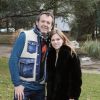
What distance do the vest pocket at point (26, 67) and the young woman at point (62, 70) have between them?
196 mm

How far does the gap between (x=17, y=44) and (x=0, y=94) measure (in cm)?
460

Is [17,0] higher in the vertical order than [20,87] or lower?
higher

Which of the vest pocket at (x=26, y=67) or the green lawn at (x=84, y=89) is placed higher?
the vest pocket at (x=26, y=67)

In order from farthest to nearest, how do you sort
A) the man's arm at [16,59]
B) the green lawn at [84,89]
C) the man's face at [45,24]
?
the green lawn at [84,89], the man's face at [45,24], the man's arm at [16,59]

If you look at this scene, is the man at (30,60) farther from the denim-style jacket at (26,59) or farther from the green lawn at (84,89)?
the green lawn at (84,89)

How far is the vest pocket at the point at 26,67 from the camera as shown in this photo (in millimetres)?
4133

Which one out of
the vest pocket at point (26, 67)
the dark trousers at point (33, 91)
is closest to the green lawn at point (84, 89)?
the dark trousers at point (33, 91)

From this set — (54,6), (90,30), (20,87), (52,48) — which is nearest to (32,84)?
(20,87)

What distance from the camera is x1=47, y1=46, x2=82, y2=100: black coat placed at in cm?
419

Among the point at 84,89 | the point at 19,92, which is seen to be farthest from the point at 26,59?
the point at 84,89

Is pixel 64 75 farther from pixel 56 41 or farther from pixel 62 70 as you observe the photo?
pixel 56 41

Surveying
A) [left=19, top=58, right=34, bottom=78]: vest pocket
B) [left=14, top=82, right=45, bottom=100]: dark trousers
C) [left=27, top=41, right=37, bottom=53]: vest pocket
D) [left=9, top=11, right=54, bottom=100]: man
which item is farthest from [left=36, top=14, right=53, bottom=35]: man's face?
[left=14, top=82, right=45, bottom=100]: dark trousers

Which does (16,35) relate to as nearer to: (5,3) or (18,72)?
(18,72)

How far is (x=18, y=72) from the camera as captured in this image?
4102 mm
